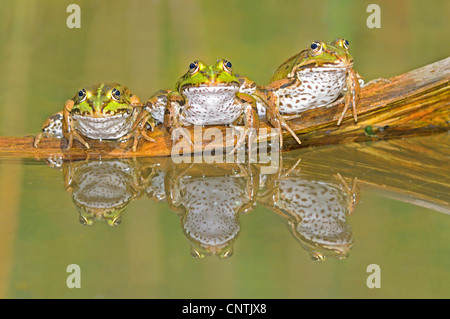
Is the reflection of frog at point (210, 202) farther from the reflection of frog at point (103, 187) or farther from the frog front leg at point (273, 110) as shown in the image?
the frog front leg at point (273, 110)

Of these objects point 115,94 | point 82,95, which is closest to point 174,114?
point 115,94

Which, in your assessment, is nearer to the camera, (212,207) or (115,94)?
(212,207)

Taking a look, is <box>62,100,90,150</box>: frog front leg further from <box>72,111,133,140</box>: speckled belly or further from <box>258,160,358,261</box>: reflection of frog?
<box>258,160,358,261</box>: reflection of frog

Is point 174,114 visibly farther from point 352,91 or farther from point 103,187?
point 352,91

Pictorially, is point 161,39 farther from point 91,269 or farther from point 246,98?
point 91,269

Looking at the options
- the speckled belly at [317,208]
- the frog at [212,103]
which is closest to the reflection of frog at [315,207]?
the speckled belly at [317,208]

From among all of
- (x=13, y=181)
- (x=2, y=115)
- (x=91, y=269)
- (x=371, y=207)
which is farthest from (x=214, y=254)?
(x=2, y=115)

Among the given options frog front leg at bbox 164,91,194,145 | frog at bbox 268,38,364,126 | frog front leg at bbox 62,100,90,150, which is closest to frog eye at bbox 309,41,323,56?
frog at bbox 268,38,364,126
